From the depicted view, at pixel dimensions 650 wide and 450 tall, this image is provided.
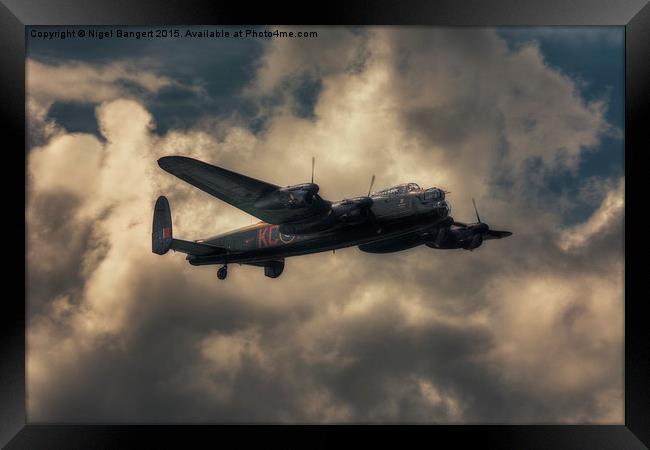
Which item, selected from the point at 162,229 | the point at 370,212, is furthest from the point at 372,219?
the point at 162,229

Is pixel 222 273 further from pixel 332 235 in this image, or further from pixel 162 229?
pixel 332 235

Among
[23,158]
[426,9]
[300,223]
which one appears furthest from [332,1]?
[23,158]

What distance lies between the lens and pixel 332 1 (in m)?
18.9

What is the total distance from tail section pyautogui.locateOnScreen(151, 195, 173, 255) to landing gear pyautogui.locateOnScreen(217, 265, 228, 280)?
230 cm

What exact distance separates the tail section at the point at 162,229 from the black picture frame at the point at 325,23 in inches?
245

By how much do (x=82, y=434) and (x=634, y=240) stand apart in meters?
17.0

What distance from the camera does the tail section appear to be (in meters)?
25.1

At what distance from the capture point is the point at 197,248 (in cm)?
2617

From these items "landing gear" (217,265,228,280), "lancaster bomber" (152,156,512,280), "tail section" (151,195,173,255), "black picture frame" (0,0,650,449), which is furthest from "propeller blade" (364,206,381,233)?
"tail section" (151,195,173,255)

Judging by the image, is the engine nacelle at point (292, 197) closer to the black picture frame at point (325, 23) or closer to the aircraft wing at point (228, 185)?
the aircraft wing at point (228, 185)

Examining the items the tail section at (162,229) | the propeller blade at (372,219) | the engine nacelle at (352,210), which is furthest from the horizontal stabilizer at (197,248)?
the propeller blade at (372,219)

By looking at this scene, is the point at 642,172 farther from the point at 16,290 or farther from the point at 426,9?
the point at 16,290

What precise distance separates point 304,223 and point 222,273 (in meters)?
4.71

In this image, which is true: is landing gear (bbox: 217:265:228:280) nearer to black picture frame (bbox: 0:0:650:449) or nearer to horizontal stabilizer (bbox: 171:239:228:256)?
horizontal stabilizer (bbox: 171:239:228:256)
